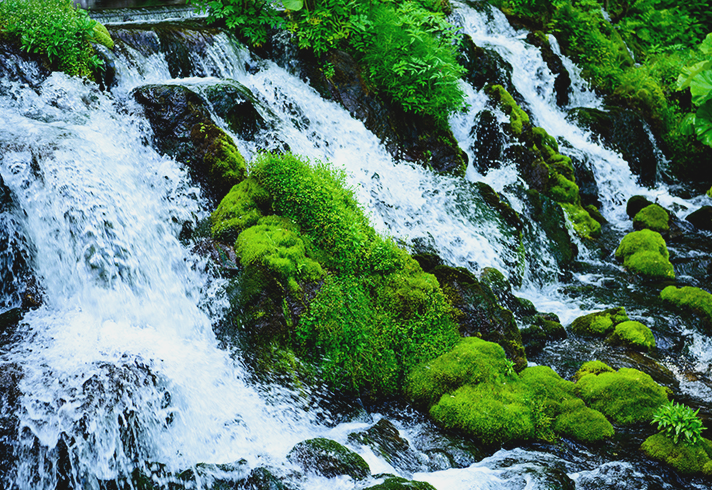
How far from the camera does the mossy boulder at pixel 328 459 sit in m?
4.93

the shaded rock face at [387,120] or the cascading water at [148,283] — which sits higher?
the shaded rock face at [387,120]

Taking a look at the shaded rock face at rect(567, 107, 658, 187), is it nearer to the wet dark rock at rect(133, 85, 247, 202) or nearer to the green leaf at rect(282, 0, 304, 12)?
the green leaf at rect(282, 0, 304, 12)

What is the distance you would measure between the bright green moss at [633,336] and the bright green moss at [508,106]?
17.7 ft

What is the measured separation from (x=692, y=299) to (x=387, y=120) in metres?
6.16

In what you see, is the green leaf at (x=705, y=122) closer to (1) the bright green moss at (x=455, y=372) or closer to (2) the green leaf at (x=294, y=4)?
(2) the green leaf at (x=294, y=4)

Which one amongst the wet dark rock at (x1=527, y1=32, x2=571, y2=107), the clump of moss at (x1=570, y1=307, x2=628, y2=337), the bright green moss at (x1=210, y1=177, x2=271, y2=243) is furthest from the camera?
the wet dark rock at (x1=527, y1=32, x2=571, y2=107)

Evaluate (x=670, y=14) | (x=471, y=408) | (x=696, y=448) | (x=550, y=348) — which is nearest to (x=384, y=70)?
(x=550, y=348)

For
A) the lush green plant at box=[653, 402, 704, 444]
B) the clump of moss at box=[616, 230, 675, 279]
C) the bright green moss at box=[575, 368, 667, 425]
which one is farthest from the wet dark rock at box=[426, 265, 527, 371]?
the clump of moss at box=[616, 230, 675, 279]

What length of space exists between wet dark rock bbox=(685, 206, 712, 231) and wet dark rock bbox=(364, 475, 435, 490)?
10.7 m

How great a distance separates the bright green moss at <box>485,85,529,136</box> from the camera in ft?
39.9

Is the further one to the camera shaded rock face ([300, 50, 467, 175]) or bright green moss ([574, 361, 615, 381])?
shaded rock face ([300, 50, 467, 175])

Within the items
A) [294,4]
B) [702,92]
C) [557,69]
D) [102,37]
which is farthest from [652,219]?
[102,37]

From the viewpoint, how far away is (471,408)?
5.95m

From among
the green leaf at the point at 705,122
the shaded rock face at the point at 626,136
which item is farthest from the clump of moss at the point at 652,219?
the shaded rock face at the point at 626,136
